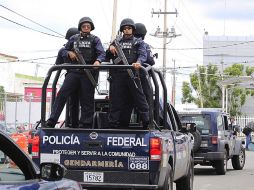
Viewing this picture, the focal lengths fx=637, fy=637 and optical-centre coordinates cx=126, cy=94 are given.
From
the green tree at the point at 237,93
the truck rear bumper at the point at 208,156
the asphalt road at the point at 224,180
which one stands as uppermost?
the green tree at the point at 237,93

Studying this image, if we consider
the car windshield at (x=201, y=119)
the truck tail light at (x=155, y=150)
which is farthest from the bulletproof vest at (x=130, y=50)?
the car windshield at (x=201, y=119)

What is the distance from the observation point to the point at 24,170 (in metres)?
4.80

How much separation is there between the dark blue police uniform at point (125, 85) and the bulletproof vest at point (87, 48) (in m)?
0.44

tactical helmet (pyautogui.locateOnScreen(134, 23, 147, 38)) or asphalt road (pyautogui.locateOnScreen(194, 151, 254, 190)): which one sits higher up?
tactical helmet (pyautogui.locateOnScreen(134, 23, 147, 38))

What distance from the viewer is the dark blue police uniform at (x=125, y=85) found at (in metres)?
9.72

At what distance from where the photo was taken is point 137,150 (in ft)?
29.1

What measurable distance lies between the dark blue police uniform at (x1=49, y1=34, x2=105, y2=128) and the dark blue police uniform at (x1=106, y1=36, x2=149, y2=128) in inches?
13.2

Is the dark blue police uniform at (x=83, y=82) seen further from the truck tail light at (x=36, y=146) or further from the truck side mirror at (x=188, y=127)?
the truck side mirror at (x=188, y=127)

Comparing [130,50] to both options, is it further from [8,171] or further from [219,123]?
[219,123]

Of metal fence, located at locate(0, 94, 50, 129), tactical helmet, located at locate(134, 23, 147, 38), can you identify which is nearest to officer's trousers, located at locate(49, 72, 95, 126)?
tactical helmet, located at locate(134, 23, 147, 38)

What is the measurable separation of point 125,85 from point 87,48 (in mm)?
857

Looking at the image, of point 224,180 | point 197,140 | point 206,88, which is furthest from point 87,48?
point 206,88

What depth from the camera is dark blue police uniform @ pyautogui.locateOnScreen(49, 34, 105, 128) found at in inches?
391

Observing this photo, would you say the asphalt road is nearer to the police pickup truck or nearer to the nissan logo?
the police pickup truck
